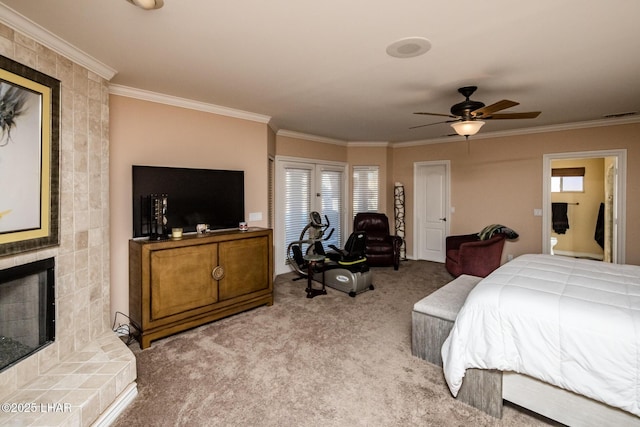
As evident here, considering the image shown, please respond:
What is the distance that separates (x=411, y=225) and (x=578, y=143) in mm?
3063

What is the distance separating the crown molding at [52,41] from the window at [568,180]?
8.23 meters

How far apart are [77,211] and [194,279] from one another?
3.79 feet

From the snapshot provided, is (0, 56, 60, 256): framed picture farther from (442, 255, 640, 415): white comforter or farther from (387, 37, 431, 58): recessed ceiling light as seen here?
(442, 255, 640, 415): white comforter

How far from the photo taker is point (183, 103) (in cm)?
346

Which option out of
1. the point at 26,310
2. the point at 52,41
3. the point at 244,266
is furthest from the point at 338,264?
the point at 52,41

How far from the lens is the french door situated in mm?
5195

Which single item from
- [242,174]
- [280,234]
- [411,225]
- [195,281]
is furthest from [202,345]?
[411,225]

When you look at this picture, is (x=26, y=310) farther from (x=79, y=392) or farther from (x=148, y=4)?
(x=148, y=4)

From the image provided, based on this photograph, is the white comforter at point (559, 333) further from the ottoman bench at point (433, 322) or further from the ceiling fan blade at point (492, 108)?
the ceiling fan blade at point (492, 108)

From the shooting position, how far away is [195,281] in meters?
3.05

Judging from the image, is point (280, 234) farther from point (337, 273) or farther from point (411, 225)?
point (411, 225)

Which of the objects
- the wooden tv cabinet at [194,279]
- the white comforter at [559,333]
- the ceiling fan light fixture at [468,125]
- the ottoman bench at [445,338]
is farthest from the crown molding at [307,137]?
the white comforter at [559,333]

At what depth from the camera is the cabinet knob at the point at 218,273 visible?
3.18 metres

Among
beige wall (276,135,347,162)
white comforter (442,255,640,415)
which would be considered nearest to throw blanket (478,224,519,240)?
white comforter (442,255,640,415)
